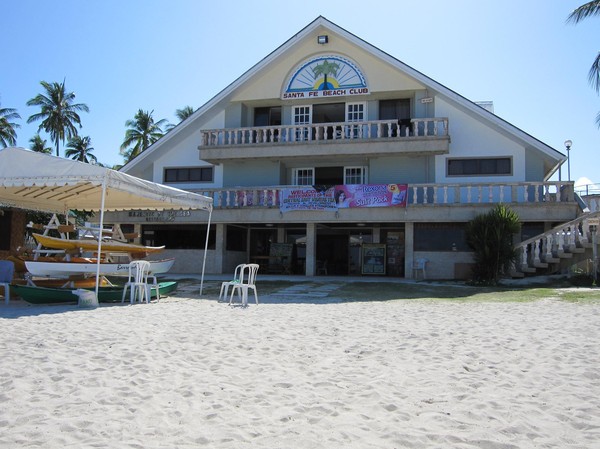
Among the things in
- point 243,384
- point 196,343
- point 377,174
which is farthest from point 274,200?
point 243,384

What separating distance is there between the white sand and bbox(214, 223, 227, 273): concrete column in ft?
44.1

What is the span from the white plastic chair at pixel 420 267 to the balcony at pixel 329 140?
15.6ft

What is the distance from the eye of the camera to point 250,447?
11.0 ft

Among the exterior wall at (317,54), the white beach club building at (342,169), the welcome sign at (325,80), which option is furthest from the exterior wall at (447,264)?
the welcome sign at (325,80)

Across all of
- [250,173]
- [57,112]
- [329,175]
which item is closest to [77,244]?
[250,173]

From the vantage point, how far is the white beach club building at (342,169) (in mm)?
19984

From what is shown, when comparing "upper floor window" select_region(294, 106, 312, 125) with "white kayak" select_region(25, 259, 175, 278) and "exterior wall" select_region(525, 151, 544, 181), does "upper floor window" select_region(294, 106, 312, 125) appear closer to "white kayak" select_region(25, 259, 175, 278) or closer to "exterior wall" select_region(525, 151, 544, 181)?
"exterior wall" select_region(525, 151, 544, 181)

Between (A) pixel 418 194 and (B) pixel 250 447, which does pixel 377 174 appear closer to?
(A) pixel 418 194

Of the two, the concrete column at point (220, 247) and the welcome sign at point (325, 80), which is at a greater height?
the welcome sign at point (325, 80)

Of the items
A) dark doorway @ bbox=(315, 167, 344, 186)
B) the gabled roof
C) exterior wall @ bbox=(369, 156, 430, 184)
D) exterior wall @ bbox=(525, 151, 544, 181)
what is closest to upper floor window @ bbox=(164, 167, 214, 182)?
the gabled roof

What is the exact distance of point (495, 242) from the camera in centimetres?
1703

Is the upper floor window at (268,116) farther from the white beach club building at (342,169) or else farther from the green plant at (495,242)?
the green plant at (495,242)

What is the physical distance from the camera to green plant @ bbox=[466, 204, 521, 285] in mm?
17000

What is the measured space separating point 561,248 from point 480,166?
5862mm
